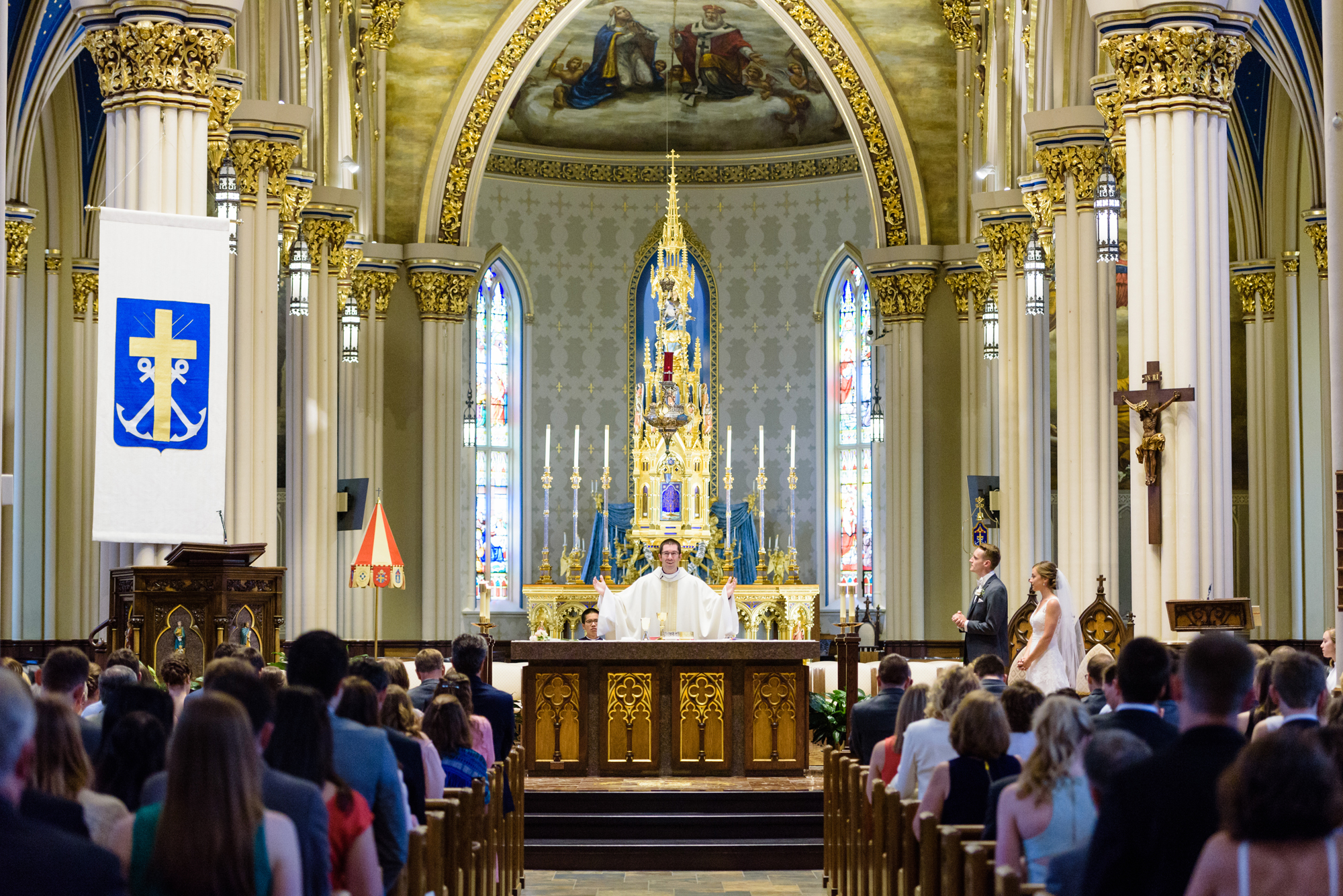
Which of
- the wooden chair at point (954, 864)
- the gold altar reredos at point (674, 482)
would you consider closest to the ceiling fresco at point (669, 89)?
the gold altar reredos at point (674, 482)

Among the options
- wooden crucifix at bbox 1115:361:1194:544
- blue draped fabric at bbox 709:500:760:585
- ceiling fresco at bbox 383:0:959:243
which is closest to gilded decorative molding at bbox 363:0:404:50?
ceiling fresco at bbox 383:0:959:243

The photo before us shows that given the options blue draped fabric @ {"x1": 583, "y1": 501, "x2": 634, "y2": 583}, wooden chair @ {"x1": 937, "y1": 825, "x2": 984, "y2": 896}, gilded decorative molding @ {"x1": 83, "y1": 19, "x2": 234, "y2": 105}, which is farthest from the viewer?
blue draped fabric @ {"x1": 583, "y1": 501, "x2": 634, "y2": 583}

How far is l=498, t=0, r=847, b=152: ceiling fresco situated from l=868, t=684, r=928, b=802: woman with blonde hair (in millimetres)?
18277

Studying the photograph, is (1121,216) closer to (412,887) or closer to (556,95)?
(556,95)

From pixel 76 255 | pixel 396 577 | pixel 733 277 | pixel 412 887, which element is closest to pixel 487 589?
pixel 396 577

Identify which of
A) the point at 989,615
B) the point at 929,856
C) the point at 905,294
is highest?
the point at 905,294

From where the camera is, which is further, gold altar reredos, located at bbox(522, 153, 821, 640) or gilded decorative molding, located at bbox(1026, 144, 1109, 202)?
gold altar reredos, located at bbox(522, 153, 821, 640)

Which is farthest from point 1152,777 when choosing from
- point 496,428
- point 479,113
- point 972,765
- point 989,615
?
point 496,428

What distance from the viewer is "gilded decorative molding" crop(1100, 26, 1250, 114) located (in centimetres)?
1193

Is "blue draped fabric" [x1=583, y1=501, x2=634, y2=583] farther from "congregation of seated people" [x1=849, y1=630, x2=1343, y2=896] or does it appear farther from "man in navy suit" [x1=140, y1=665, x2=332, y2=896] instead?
"man in navy suit" [x1=140, y1=665, x2=332, y2=896]

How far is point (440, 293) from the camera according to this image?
72.5 ft

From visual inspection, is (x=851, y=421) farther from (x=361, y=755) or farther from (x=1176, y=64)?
(x=361, y=755)

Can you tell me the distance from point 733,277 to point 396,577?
11178 mm

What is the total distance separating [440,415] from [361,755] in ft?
56.4
